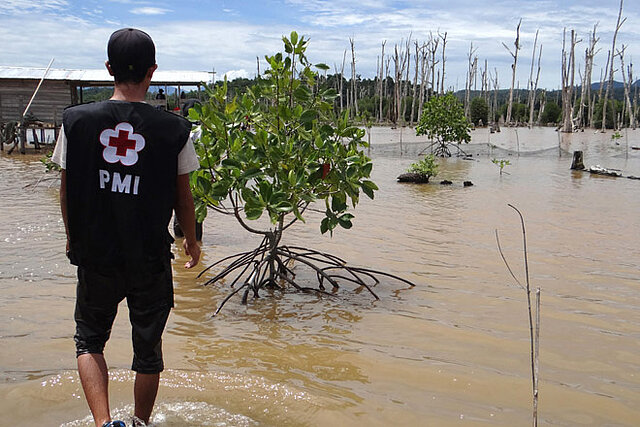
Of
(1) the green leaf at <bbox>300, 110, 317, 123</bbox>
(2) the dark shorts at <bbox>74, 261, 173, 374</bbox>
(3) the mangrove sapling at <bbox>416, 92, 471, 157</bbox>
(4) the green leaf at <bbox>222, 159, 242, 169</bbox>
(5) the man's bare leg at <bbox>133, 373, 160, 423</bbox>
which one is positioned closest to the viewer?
(2) the dark shorts at <bbox>74, 261, 173, 374</bbox>

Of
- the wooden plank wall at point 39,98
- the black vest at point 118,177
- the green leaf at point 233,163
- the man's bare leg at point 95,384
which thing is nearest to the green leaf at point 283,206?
the green leaf at point 233,163

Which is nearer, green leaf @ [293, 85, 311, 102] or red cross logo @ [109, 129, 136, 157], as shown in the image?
red cross logo @ [109, 129, 136, 157]

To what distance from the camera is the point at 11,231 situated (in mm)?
8695

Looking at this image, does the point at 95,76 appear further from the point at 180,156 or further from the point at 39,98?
the point at 180,156

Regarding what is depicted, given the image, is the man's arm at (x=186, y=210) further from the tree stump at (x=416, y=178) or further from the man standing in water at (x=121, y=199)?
the tree stump at (x=416, y=178)

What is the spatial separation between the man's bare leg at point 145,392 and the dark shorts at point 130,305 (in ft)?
0.12

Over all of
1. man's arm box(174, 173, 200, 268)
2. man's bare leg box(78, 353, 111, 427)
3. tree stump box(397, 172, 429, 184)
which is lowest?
tree stump box(397, 172, 429, 184)

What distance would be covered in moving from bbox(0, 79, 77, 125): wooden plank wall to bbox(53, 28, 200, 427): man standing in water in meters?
25.1

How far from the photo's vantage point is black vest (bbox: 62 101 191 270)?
8.61 feet

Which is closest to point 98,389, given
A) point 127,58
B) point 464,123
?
point 127,58

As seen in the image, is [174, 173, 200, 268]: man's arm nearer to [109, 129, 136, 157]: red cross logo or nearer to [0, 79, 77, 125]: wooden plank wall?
[109, 129, 136, 157]: red cross logo

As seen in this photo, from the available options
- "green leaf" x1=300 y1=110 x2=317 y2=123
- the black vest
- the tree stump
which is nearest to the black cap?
the black vest

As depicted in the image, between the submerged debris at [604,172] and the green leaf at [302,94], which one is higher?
the green leaf at [302,94]

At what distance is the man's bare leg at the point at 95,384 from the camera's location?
2703 millimetres
